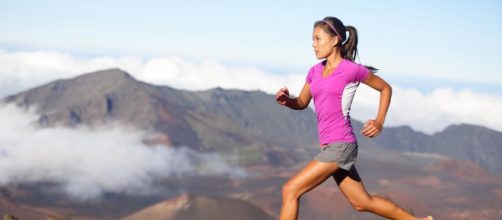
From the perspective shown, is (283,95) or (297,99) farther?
(297,99)

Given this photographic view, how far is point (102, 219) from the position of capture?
527 feet

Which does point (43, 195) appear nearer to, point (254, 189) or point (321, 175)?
point (254, 189)

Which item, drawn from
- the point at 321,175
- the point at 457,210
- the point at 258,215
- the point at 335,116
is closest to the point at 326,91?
the point at 335,116

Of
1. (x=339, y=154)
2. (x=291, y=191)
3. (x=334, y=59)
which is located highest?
(x=334, y=59)

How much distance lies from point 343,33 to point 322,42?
276 mm

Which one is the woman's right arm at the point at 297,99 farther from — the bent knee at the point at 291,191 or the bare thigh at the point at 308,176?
the bent knee at the point at 291,191

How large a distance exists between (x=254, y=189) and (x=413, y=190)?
41.0 meters

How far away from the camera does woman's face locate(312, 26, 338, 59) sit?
8.56 m

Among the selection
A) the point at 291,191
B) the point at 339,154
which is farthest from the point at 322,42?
the point at 291,191

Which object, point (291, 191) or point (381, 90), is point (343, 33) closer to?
point (381, 90)

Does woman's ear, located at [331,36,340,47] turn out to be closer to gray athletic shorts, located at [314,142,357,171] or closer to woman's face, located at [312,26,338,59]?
woman's face, located at [312,26,338,59]

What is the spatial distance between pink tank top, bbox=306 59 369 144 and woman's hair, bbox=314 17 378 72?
0.15 m

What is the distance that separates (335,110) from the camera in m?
8.45

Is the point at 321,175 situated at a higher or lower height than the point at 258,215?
higher
